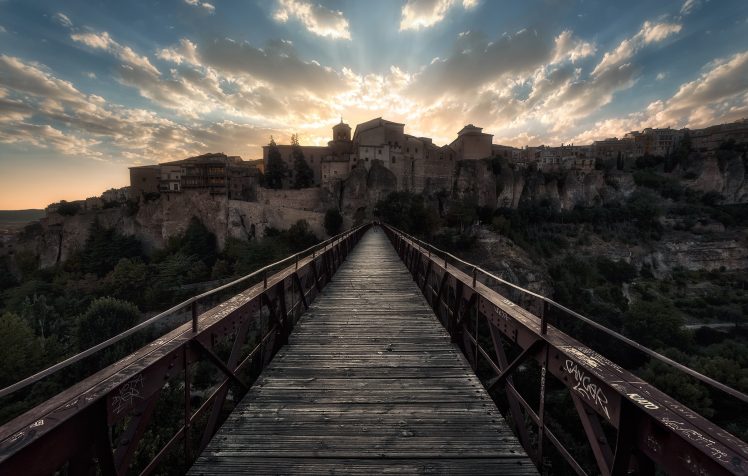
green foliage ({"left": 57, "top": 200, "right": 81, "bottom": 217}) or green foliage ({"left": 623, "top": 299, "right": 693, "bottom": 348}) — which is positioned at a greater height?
green foliage ({"left": 57, "top": 200, "right": 81, "bottom": 217})

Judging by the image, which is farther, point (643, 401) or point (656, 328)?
point (656, 328)

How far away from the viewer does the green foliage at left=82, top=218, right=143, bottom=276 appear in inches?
2162

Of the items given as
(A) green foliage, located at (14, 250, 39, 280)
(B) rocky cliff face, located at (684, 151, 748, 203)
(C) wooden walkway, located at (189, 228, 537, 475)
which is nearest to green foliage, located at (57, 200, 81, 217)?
(A) green foliage, located at (14, 250, 39, 280)

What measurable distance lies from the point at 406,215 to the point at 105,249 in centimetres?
5340

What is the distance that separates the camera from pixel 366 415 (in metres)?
3.37

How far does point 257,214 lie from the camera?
52.5 m

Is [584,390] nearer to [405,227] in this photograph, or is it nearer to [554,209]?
[405,227]

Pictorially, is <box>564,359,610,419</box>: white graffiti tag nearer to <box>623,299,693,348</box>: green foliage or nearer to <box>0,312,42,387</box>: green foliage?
<box>0,312,42,387</box>: green foliage

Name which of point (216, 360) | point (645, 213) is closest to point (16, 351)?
point (216, 360)

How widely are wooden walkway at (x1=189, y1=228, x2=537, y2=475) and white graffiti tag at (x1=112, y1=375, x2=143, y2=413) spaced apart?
1093 millimetres

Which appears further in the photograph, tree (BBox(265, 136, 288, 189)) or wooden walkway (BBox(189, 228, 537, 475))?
tree (BBox(265, 136, 288, 189))

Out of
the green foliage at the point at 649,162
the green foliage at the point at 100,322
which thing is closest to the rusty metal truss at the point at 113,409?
the green foliage at the point at 100,322

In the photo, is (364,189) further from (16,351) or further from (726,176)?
(726,176)

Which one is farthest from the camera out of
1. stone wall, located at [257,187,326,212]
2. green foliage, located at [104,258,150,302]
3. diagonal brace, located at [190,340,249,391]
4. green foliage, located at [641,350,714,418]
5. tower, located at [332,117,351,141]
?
tower, located at [332,117,351,141]
